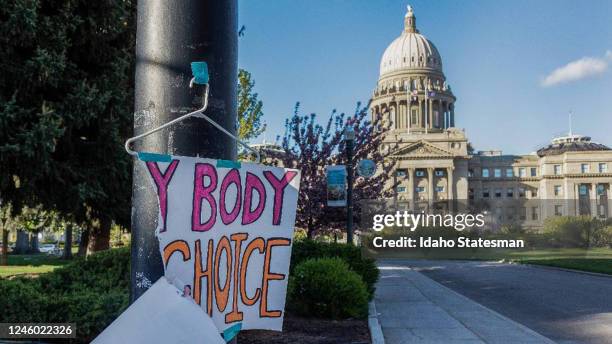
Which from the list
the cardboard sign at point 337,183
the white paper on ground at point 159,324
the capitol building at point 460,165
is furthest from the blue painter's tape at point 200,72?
the capitol building at point 460,165

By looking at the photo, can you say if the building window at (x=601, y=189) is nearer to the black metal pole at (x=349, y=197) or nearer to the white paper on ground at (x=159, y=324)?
the black metal pole at (x=349, y=197)

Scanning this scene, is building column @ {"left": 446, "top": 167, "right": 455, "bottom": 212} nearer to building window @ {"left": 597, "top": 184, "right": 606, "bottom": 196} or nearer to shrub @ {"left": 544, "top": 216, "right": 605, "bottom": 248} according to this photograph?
building window @ {"left": 597, "top": 184, "right": 606, "bottom": 196}

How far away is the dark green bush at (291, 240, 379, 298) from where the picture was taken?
537 inches

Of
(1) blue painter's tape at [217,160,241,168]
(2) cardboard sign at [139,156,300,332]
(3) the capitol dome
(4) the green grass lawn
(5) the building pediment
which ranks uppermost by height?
(3) the capitol dome

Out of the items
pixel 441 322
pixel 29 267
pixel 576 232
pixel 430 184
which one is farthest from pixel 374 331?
pixel 430 184

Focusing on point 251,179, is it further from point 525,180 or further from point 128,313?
point 525,180

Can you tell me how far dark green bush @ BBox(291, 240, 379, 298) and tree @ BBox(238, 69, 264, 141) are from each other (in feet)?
29.2

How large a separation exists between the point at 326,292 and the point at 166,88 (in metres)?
8.76

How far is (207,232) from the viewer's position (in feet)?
8.03

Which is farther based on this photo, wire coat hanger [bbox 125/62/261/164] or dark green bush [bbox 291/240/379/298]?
dark green bush [bbox 291/240/379/298]

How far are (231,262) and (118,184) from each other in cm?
1312

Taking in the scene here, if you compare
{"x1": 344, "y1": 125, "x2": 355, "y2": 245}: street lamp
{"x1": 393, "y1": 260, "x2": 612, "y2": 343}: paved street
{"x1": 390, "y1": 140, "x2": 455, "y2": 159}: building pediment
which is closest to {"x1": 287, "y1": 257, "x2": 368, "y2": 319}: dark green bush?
{"x1": 393, "y1": 260, "x2": 612, "y2": 343}: paved street

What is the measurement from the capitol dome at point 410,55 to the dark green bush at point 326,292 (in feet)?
392

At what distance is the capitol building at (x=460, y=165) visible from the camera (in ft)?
355
